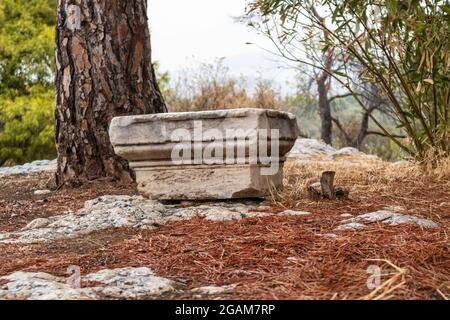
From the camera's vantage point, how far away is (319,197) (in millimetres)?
4289

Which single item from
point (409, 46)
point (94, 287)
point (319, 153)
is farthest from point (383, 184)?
point (319, 153)

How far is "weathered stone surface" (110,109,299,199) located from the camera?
4160 millimetres

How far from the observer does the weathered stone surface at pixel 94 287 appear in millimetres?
2154

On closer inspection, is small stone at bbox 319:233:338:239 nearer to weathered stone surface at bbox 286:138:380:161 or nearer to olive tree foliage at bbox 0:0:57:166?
weathered stone surface at bbox 286:138:380:161

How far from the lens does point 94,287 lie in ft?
7.40

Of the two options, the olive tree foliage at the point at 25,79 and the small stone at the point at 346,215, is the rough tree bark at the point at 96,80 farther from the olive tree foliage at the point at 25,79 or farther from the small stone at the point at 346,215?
the olive tree foliage at the point at 25,79

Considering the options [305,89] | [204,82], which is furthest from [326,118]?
[204,82]

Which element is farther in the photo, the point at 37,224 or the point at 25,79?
the point at 25,79

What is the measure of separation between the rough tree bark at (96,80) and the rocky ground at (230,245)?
28cm

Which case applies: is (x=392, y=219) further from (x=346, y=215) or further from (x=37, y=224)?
(x=37, y=224)

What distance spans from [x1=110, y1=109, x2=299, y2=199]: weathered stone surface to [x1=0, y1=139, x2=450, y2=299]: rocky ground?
123mm

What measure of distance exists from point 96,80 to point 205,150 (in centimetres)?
133

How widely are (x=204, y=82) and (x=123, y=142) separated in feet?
24.3

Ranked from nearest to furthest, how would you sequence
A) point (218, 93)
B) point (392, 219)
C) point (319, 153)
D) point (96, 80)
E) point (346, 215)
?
point (392, 219), point (346, 215), point (96, 80), point (319, 153), point (218, 93)
